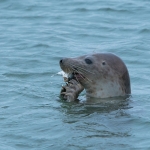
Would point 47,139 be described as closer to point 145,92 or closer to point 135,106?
point 135,106

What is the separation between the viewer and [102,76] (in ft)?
36.6

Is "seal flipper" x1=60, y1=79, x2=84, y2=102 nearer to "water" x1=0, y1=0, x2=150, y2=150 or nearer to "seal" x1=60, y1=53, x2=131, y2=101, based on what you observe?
"seal" x1=60, y1=53, x2=131, y2=101

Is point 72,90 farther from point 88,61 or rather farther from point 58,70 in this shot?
point 58,70

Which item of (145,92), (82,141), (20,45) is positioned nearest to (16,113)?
(82,141)

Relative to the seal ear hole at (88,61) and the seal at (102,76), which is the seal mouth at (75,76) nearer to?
the seal at (102,76)

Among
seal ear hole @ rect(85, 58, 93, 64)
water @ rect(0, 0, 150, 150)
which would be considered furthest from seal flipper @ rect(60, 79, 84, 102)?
seal ear hole @ rect(85, 58, 93, 64)

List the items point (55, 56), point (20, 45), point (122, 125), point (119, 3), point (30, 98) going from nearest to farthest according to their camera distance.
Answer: point (122, 125) < point (30, 98) < point (55, 56) < point (20, 45) < point (119, 3)

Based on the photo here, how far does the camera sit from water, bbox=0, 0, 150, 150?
9.15 metres

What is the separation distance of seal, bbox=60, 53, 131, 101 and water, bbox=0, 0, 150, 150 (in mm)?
Answer: 295

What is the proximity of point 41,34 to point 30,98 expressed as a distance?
5575mm

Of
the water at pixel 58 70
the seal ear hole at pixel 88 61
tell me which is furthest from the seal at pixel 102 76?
the water at pixel 58 70

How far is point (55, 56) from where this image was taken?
577 inches

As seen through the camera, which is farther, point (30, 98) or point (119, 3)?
point (119, 3)

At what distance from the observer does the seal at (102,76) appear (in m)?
11.0
